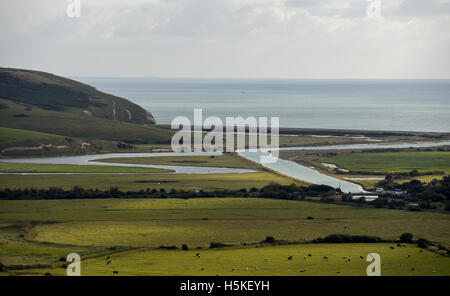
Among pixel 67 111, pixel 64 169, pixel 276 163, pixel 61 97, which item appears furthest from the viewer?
pixel 61 97

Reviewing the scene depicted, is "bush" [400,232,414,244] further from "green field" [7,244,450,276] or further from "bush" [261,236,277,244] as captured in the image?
"bush" [261,236,277,244]

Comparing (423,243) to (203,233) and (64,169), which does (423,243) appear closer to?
(203,233)

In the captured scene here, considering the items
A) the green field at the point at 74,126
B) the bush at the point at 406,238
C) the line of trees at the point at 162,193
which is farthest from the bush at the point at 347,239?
the green field at the point at 74,126

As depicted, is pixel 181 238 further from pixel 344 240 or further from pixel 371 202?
pixel 371 202

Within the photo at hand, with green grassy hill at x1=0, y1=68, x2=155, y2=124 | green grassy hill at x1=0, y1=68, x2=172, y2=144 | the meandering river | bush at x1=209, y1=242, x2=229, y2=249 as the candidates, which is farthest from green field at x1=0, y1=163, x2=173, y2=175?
green grassy hill at x1=0, y1=68, x2=155, y2=124

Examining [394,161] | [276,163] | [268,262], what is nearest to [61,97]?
[276,163]

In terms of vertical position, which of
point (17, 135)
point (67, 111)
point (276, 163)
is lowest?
point (276, 163)

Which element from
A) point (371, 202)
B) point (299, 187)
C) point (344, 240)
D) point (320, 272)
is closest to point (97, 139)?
point (299, 187)
